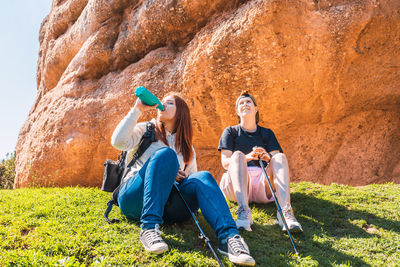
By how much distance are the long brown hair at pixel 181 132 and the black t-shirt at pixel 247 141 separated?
0.78 m

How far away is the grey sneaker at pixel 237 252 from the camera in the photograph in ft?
8.42

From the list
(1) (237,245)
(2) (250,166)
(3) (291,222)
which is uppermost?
(2) (250,166)

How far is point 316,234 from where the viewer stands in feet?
11.7

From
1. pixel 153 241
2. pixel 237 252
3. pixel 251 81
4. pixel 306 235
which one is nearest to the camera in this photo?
pixel 237 252

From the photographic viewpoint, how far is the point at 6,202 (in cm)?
464

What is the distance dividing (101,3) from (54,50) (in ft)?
10.1

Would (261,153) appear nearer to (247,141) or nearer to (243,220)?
(247,141)

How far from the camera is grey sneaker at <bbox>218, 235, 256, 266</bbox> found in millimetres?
2566

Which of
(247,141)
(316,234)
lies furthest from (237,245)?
(247,141)

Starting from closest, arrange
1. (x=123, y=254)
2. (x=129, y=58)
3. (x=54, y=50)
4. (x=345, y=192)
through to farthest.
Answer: (x=123, y=254) → (x=345, y=192) → (x=129, y=58) → (x=54, y=50)

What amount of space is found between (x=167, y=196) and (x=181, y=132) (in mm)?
1035

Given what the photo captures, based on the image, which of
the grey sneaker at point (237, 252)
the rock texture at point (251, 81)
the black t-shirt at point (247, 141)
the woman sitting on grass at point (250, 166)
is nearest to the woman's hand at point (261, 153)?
the woman sitting on grass at point (250, 166)

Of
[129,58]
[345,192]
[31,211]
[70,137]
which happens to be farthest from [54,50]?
[345,192]

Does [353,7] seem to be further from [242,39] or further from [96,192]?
[96,192]
